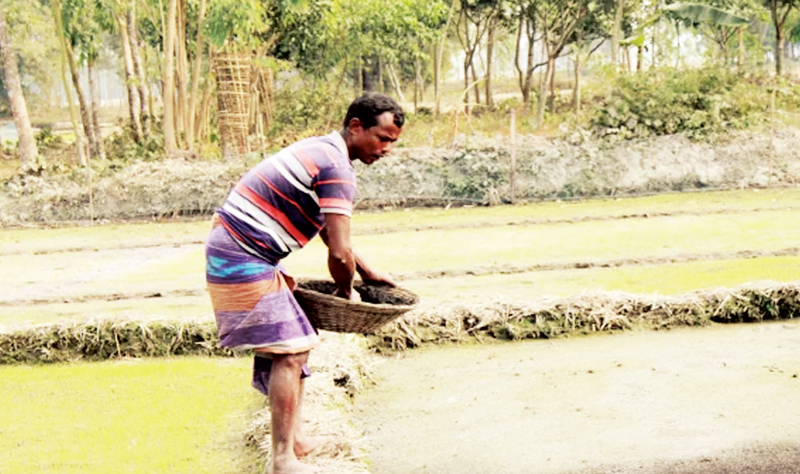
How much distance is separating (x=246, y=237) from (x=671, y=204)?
1065 cm

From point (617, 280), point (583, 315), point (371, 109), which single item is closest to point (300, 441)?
point (371, 109)

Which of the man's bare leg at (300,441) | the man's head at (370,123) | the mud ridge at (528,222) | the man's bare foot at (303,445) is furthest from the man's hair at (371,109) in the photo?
the mud ridge at (528,222)

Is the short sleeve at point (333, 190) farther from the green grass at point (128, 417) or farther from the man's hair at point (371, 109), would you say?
the green grass at point (128, 417)

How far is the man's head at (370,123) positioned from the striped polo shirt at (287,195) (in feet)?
0.27

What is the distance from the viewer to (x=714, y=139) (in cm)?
1427

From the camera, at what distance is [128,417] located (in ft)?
15.4

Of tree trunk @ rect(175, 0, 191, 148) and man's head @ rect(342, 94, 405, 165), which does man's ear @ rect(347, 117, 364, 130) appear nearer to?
man's head @ rect(342, 94, 405, 165)

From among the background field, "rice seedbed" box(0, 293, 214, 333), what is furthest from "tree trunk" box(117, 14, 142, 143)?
"rice seedbed" box(0, 293, 214, 333)

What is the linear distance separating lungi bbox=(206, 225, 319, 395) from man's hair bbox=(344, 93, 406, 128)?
63 centimetres

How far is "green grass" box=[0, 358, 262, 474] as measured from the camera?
407 cm

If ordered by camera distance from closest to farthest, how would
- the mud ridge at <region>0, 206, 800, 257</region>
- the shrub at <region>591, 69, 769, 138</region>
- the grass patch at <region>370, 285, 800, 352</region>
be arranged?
1. the grass patch at <region>370, 285, 800, 352</region>
2. the mud ridge at <region>0, 206, 800, 257</region>
3. the shrub at <region>591, 69, 769, 138</region>

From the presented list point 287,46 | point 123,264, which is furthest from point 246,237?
point 287,46

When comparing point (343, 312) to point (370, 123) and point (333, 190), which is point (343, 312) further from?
point (370, 123)

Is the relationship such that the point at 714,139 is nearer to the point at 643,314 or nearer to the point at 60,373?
the point at 643,314
